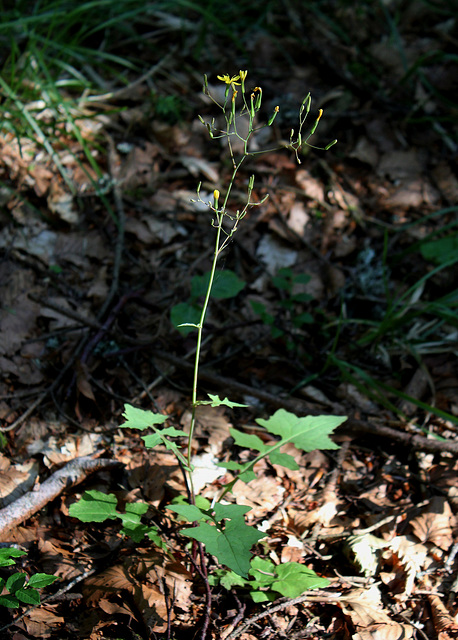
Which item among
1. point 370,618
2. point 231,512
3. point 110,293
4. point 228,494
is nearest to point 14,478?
point 228,494

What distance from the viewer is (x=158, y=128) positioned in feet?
10.7

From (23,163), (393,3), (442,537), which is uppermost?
(393,3)

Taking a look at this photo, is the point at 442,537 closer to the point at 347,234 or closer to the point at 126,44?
the point at 347,234

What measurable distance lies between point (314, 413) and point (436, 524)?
1.99 ft

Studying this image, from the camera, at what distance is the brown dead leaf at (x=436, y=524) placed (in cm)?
169

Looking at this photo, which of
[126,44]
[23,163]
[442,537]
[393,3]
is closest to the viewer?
[442,537]

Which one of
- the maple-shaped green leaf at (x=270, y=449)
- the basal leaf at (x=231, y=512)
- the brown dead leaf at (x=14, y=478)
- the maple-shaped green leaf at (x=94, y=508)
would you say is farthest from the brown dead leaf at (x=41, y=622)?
the maple-shaped green leaf at (x=270, y=449)

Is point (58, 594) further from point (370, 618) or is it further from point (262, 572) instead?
point (370, 618)

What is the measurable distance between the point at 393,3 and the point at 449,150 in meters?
1.82

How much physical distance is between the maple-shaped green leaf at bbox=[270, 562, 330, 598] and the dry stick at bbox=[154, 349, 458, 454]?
0.71 metres

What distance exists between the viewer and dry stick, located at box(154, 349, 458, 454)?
6.41 ft

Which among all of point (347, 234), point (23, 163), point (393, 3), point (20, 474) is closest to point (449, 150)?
point (347, 234)

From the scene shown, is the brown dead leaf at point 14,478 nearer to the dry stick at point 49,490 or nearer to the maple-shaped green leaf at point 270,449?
the dry stick at point 49,490

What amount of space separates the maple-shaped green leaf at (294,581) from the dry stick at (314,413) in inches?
28.0
